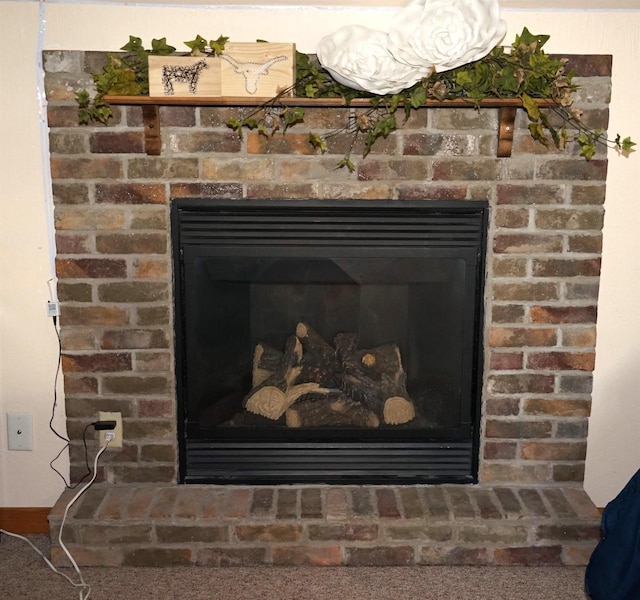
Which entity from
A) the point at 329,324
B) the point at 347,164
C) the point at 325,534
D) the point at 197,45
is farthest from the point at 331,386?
the point at 197,45

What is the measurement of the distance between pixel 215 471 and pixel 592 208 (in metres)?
1.42

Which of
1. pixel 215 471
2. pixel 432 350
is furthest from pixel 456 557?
pixel 215 471

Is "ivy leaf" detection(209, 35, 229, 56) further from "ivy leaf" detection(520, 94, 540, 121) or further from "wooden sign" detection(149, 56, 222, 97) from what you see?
"ivy leaf" detection(520, 94, 540, 121)

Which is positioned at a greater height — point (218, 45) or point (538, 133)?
point (218, 45)

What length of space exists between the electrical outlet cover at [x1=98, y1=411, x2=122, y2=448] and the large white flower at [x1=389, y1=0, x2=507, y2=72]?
4.43ft

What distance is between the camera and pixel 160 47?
6.05 feet

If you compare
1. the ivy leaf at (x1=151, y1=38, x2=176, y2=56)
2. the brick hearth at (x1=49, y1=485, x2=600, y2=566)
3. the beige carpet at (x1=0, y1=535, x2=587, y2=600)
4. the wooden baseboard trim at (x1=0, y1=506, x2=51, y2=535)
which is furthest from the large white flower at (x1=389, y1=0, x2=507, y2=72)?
the wooden baseboard trim at (x1=0, y1=506, x2=51, y2=535)

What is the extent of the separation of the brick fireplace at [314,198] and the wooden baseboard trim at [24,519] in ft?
0.68

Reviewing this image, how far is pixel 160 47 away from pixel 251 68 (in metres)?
0.27

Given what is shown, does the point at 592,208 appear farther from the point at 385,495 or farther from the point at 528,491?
the point at 385,495

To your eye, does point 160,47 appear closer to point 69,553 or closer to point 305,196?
point 305,196

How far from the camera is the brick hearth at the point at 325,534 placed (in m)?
1.96

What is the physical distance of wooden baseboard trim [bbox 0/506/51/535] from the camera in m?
2.17

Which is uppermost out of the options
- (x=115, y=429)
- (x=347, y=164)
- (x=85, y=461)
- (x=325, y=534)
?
(x=347, y=164)
